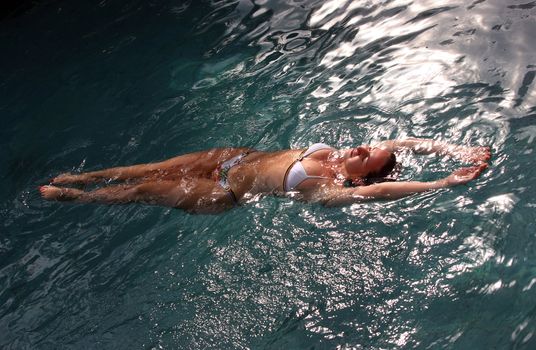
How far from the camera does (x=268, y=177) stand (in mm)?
5238

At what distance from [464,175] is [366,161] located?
2.68 feet

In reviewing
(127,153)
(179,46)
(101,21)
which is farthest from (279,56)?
(101,21)

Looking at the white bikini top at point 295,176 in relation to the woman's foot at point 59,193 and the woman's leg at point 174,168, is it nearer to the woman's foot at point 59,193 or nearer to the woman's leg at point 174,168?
the woman's leg at point 174,168

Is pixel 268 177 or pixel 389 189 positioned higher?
pixel 268 177

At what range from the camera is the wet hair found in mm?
4941

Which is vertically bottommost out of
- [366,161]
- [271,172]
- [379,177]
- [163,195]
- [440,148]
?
[440,148]

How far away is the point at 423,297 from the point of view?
13.6 feet

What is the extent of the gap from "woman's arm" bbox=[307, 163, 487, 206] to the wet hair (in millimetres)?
143

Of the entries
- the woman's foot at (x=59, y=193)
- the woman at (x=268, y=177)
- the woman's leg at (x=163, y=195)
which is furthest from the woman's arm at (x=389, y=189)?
the woman's foot at (x=59, y=193)

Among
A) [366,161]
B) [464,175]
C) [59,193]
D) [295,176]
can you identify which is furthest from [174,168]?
[464,175]

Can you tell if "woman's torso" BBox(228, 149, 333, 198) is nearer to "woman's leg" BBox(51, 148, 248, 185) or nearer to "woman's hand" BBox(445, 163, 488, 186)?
"woman's leg" BBox(51, 148, 248, 185)

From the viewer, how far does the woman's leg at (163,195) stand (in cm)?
525

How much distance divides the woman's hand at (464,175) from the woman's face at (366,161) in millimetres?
564

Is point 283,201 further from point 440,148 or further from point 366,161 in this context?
point 440,148
